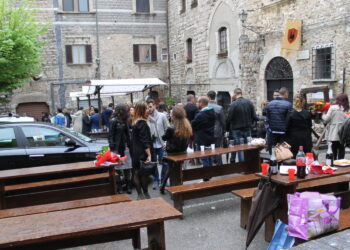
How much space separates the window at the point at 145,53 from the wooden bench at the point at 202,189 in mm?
16858

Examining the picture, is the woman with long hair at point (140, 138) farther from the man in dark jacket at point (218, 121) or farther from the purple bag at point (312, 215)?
the purple bag at point (312, 215)

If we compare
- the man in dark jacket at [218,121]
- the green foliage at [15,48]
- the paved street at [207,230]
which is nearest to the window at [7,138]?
the paved street at [207,230]

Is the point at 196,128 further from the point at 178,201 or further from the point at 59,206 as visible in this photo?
the point at 59,206

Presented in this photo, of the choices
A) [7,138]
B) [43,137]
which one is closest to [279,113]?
[43,137]

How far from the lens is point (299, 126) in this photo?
19.2ft

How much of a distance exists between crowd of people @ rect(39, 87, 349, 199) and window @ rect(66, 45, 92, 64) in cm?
1280

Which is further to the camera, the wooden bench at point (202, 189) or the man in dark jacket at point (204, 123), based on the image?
the man in dark jacket at point (204, 123)

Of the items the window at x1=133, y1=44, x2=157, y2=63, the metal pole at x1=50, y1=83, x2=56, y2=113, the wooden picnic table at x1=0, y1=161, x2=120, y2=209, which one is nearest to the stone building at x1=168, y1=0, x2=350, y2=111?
the window at x1=133, y1=44, x2=157, y2=63

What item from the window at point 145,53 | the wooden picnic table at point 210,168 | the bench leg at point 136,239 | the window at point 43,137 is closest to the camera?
the bench leg at point 136,239

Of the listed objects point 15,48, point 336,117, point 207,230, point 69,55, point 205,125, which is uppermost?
point 69,55

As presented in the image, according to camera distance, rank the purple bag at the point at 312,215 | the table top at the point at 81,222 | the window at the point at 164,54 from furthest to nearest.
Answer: the window at the point at 164,54
the purple bag at the point at 312,215
the table top at the point at 81,222

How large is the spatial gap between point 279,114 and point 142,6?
1650cm

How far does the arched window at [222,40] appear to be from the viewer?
1644cm

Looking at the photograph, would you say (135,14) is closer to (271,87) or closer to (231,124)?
(271,87)
